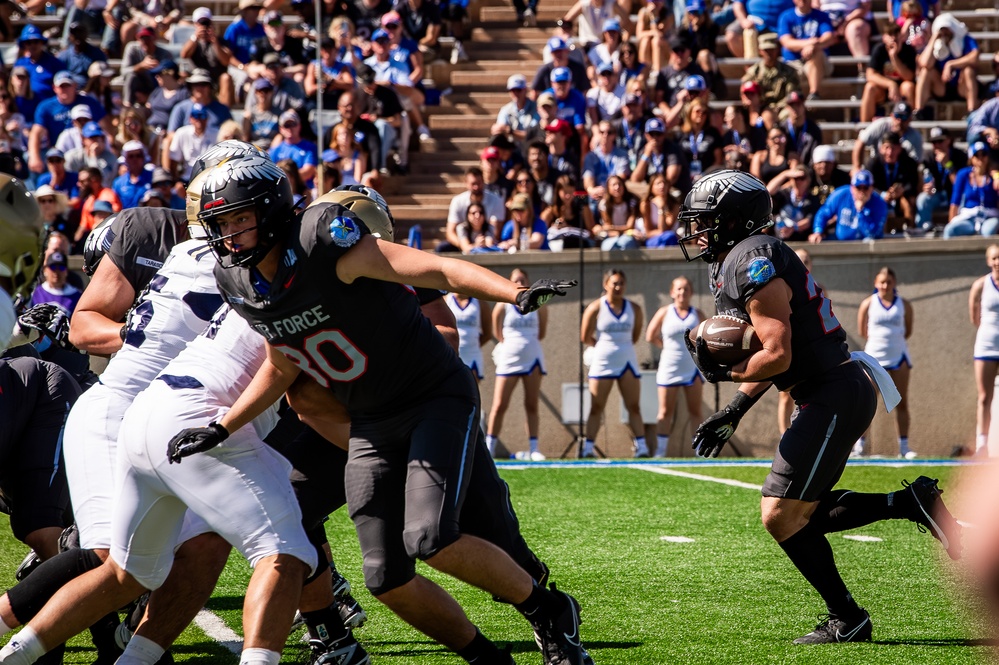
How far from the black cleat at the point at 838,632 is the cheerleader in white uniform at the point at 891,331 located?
24.7 feet

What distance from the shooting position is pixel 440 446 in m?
4.15

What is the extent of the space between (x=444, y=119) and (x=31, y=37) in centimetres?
488

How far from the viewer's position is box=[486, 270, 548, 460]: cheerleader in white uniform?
493 inches

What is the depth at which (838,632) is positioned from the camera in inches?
202

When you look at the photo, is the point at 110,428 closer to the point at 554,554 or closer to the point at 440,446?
the point at 440,446

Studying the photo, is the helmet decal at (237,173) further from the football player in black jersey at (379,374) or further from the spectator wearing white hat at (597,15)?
the spectator wearing white hat at (597,15)

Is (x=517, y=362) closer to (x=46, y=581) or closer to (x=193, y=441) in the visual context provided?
(x=46, y=581)

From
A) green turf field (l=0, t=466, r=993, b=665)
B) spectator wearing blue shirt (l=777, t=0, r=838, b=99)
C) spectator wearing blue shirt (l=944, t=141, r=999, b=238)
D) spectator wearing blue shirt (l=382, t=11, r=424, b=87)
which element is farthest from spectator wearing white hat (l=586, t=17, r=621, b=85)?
green turf field (l=0, t=466, r=993, b=665)

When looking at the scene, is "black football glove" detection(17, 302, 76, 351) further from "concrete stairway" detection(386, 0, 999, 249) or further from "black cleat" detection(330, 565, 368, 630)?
"concrete stairway" detection(386, 0, 999, 249)

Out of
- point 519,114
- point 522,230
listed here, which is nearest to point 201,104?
point 519,114

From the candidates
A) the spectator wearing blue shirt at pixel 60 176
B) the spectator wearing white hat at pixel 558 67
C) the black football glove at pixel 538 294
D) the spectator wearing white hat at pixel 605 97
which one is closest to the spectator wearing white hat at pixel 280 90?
the spectator wearing blue shirt at pixel 60 176

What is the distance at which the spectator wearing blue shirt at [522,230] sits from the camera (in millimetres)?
13102

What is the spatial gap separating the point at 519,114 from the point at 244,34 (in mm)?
3676

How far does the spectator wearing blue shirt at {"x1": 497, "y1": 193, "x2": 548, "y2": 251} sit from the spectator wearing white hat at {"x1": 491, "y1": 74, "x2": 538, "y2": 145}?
148cm
